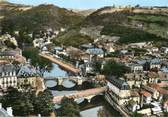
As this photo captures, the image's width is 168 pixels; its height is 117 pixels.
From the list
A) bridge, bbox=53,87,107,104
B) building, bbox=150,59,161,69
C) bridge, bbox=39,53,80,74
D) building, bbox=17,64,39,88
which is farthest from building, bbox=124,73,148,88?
building, bbox=17,64,39,88

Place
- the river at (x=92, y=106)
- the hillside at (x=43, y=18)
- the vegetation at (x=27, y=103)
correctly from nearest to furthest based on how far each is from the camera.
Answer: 1. the vegetation at (x=27, y=103)
2. the river at (x=92, y=106)
3. the hillside at (x=43, y=18)

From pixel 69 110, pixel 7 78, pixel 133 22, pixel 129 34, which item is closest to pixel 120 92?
pixel 69 110

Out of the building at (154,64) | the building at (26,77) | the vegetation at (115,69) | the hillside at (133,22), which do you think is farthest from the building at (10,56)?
the hillside at (133,22)

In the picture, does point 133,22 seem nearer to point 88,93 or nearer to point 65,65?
point 65,65

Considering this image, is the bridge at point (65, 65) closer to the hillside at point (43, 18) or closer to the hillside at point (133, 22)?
the hillside at point (133, 22)

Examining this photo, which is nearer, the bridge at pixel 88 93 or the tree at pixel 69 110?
the tree at pixel 69 110

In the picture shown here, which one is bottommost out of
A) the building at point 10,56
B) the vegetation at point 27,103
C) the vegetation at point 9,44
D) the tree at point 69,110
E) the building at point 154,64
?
the building at point 154,64

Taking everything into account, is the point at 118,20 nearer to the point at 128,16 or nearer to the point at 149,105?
the point at 128,16
